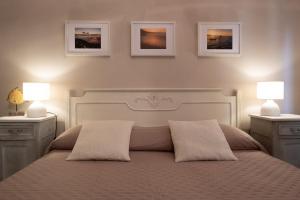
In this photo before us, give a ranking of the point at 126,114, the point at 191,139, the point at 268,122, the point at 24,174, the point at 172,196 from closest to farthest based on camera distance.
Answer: the point at 172,196 → the point at 24,174 → the point at 191,139 → the point at 268,122 → the point at 126,114

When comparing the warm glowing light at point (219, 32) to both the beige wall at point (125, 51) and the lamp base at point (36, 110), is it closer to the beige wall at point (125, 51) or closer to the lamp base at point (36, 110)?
the beige wall at point (125, 51)

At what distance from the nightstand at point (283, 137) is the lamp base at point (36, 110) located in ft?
7.11

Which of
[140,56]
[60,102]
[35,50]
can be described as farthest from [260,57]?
[35,50]

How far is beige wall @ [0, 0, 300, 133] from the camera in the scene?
111 inches

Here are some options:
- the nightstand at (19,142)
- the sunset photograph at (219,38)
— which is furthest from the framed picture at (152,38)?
the nightstand at (19,142)

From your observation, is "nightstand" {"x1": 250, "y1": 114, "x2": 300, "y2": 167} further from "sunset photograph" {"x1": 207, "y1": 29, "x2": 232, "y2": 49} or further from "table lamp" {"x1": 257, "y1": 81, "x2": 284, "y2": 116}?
"sunset photograph" {"x1": 207, "y1": 29, "x2": 232, "y2": 49}

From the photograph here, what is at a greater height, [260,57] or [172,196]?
[260,57]

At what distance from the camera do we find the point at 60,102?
2820 mm

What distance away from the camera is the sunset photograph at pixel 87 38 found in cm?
280

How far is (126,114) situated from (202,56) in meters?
1.04

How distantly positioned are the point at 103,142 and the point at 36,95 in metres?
0.93

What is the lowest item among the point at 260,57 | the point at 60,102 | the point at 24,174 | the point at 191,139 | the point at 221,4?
the point at 24,174

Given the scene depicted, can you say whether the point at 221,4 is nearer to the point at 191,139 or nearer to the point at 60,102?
the point at 191,139

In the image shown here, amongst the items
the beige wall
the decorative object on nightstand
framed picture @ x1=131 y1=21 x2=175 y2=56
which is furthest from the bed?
the decorative object on nightstand
